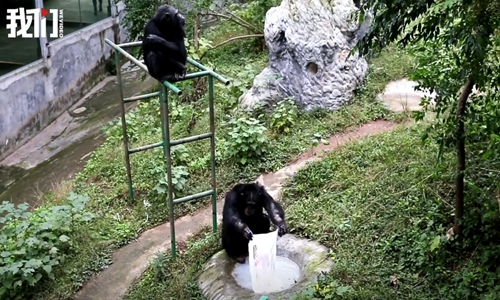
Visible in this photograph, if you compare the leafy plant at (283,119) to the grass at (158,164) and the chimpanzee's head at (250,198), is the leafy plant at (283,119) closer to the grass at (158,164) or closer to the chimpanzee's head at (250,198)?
the grass at (158,164)

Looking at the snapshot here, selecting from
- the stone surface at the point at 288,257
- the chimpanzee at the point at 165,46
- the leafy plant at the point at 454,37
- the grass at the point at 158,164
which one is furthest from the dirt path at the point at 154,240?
the leafy plant at the point at 454,37

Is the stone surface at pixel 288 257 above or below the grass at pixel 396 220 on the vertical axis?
below

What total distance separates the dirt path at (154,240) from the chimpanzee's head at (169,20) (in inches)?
86.2

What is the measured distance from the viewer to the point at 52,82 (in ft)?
38.1

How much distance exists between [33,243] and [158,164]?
245 centimetres

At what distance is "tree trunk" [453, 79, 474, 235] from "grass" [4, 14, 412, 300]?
2.79 m

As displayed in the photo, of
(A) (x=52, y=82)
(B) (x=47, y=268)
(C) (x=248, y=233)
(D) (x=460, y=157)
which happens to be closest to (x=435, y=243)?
(D) (x=460, y=157)

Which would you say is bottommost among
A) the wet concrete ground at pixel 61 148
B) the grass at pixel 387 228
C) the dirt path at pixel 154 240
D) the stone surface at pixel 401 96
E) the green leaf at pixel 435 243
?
the wet concrete ground at pixel 61 148

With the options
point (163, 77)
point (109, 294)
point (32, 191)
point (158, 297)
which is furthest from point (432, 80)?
point (32, 191)

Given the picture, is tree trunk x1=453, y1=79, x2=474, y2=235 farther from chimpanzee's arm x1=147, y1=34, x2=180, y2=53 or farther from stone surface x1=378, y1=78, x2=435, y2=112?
stone surface x1=378, y1=78, x2=435, y2=112

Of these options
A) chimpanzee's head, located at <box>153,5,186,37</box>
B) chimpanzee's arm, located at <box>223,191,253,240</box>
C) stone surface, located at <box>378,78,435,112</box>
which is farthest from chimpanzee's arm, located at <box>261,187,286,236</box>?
stone surface, located at <box>378,78,435,112</box>

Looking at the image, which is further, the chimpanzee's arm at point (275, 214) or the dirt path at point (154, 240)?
the dirt path at point (154, 240)

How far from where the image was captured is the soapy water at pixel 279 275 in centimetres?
529

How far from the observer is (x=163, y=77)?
18.1 feet
